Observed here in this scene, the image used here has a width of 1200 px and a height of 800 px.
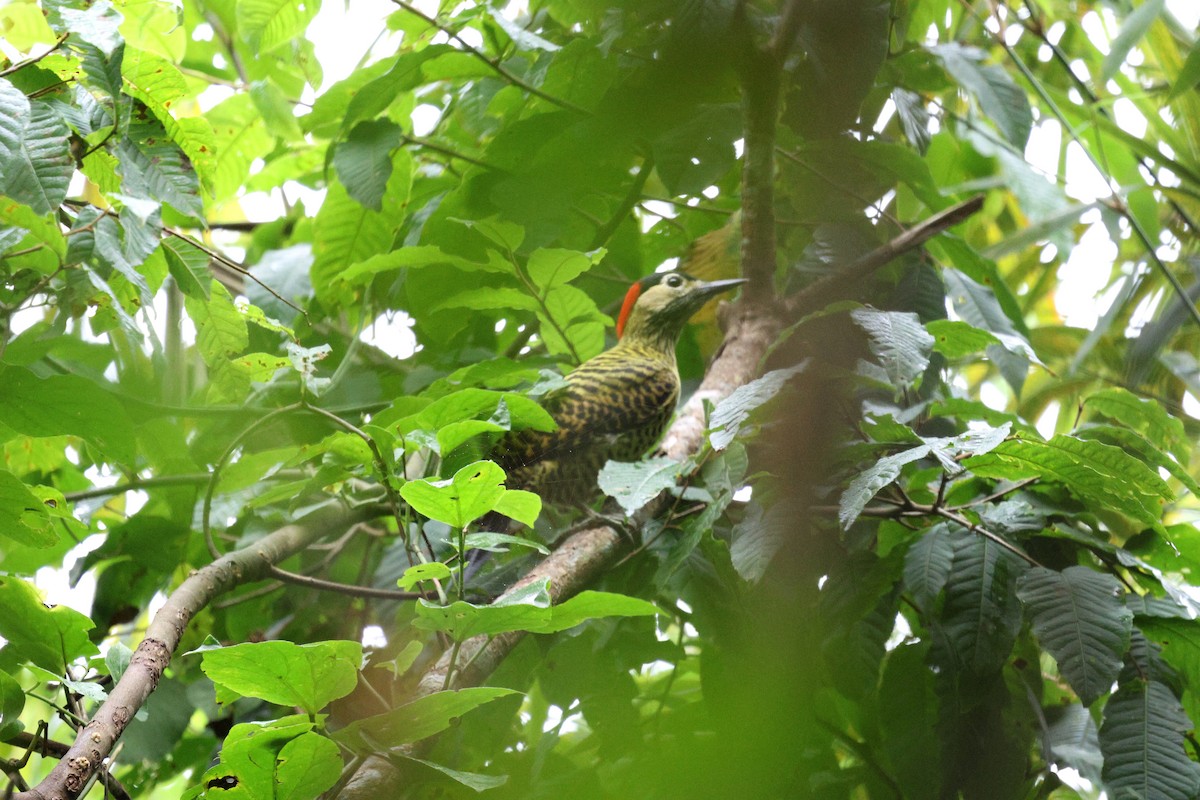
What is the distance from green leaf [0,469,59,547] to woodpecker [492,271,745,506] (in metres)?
1.17

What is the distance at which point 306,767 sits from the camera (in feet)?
3.94

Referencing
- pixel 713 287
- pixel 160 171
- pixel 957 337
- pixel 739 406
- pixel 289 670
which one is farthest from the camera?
pixel 713 287

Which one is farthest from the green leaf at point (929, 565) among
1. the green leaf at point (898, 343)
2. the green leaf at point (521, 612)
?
the green leaf at point (521, 612)

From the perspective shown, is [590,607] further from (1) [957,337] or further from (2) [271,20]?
(2) [271,20]

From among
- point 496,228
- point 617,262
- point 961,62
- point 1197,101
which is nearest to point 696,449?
point 496,228

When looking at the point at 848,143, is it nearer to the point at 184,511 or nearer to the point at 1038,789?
the point at 1038,789

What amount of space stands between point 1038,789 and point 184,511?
6.45 ft

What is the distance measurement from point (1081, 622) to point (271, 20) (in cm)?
221

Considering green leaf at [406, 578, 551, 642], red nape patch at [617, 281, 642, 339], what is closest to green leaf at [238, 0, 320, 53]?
red nape patch at [617, 281, 642, 339]

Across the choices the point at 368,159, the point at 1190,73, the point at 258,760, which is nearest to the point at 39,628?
the point at 258,760

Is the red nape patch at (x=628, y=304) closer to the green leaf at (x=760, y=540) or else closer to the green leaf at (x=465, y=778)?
the green leaf at (x=760, y=540)

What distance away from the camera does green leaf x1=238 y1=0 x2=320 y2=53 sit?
2443mm

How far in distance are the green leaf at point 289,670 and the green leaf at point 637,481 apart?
0.60 meters

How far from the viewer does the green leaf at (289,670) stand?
1.15 metres
